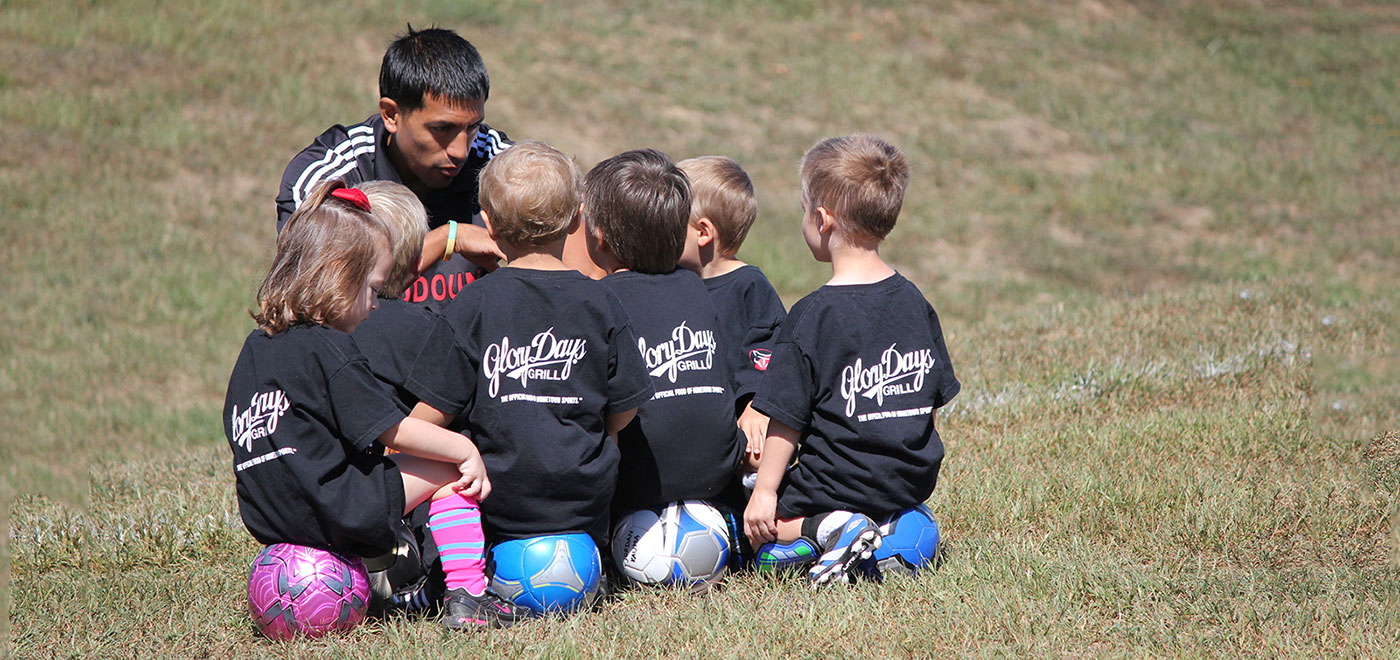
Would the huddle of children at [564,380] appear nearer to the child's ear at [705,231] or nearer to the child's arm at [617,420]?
the child's arm at [617,420]

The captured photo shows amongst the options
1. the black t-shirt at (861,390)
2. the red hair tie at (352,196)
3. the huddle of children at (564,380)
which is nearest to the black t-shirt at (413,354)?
the huddle of children at (564,380)

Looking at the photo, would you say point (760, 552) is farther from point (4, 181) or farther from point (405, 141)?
point (4, 181)

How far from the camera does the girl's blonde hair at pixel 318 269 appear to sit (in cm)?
371

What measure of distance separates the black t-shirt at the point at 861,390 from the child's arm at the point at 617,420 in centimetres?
43

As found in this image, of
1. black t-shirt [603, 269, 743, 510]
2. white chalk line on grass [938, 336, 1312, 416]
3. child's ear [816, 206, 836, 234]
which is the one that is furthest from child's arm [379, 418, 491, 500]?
white chalk line on grass [938, 336, 1312, 416]

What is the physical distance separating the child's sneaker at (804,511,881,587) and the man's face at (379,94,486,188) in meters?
2.28

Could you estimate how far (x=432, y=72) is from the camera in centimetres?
493

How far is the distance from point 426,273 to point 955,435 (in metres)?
2.85

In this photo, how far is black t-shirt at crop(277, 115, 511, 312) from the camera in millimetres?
4996

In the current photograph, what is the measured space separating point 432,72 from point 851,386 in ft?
7.40

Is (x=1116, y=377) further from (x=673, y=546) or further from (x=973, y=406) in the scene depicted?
(x=673, y=546)

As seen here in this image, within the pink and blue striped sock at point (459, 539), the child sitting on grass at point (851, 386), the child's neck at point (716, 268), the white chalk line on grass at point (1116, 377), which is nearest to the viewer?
the pink and blue striped sock at point (459, 539)

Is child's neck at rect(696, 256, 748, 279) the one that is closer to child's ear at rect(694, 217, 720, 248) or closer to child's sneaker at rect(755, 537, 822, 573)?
child's ear at rect(694, 217, 720, 248)

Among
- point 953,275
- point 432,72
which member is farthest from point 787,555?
point 953,275
